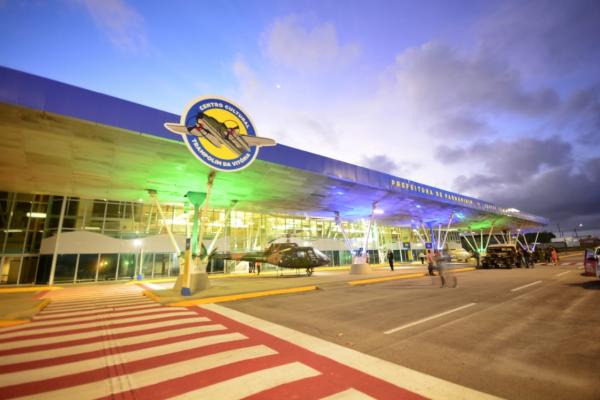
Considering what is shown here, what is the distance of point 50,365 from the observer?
180 inches

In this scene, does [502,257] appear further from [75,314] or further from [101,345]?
[75,314]

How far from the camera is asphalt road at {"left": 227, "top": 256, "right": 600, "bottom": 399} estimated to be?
3684 millimetres

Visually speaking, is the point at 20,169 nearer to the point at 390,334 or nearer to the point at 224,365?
the point at 224,365

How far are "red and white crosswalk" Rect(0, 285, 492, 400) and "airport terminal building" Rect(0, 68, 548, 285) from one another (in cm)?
764

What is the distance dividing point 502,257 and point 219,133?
1173 inches

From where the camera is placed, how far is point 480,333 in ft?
18.8

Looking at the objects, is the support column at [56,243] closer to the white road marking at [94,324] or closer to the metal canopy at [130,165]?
the metal canopy at [130,165]

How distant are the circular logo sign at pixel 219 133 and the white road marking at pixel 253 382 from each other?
993 cm

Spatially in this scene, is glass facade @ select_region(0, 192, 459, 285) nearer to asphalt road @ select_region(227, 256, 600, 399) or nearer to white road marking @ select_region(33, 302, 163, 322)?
white road marking @ select_region(33, 302, 163, 322)

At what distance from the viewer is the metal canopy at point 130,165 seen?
9398 millimetres

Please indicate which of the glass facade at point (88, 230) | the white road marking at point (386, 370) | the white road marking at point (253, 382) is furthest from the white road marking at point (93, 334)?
the glass facade at point (88, 230)

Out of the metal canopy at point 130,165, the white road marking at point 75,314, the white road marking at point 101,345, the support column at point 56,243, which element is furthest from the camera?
the support column at point 56,243

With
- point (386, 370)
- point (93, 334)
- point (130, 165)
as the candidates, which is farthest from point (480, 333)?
point (130, 165)

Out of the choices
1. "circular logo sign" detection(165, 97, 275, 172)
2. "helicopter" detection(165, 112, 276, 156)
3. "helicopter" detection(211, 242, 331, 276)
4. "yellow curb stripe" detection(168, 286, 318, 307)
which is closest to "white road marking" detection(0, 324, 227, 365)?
"yellow curb stripe" detection(168, 286, 318, 307)
